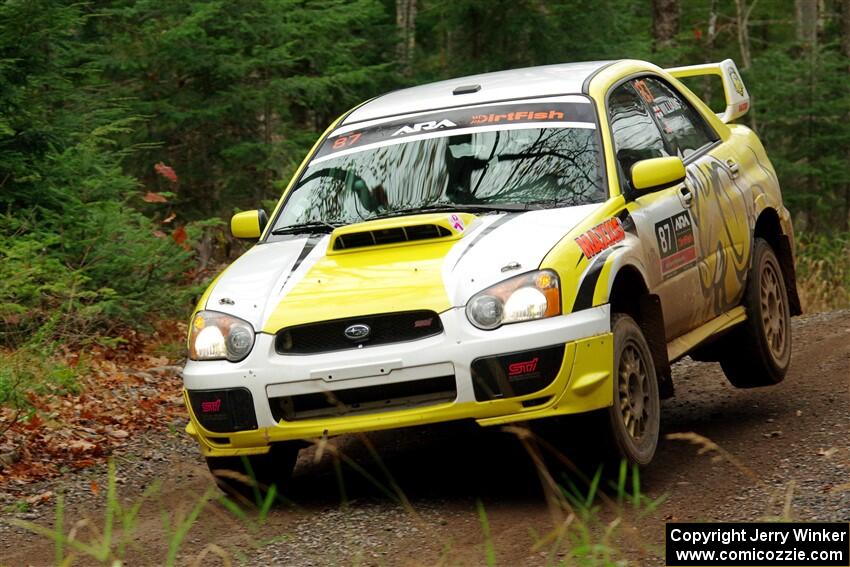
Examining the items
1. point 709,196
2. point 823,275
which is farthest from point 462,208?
point 823,275

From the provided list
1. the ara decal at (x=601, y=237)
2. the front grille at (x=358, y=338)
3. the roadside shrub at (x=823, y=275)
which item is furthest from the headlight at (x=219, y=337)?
the roadside shrub at (x=823, y=275)

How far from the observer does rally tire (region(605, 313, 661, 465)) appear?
5816mm

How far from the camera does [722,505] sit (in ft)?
18.4

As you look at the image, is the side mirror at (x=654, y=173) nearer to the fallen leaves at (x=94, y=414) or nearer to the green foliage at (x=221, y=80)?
the fallen leaves at (x=94, y=414)

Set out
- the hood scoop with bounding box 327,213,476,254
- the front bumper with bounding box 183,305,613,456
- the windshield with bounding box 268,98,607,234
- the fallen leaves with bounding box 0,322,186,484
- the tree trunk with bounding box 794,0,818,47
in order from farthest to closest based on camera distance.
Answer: the tree trunk with bounding box 794,0,818,47
the fallen leaves with bounding box 0,322,186,484
the windshield with bounding box 268,98,607,234
the hood scoop with bounding box 327,213,476,254
the front bumper with bounding box 183,305,613,456

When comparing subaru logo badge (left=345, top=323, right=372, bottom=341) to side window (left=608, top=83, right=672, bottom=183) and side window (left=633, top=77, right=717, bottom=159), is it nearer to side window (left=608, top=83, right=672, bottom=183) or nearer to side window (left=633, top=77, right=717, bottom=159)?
side window (left=608, top=83, right=672, bottom=183)

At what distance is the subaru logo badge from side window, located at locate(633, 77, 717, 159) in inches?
106

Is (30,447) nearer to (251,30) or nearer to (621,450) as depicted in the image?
(621,450)

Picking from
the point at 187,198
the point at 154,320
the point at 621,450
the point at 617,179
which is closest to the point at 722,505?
the point at 621,450

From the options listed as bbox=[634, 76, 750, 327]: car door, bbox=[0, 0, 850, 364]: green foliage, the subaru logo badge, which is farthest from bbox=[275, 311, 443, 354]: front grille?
bbox=[0, 0, 850, 364]: green foliage

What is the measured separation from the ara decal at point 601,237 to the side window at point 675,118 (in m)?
1.43

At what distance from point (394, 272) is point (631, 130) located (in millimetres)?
2012

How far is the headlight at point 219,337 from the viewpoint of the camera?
5879 millimetres

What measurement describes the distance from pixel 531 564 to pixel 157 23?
1156cm
